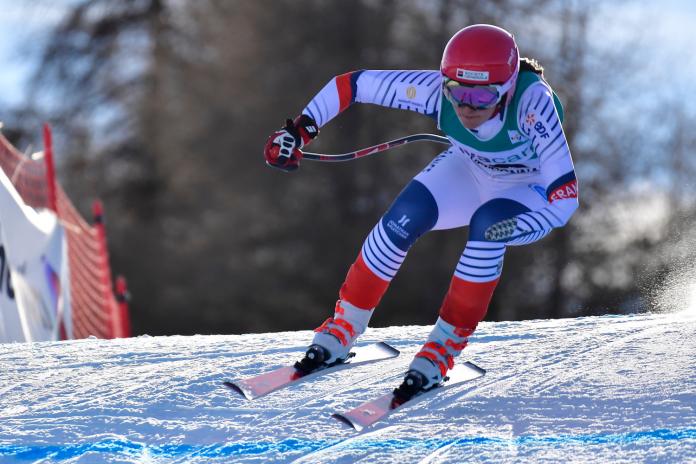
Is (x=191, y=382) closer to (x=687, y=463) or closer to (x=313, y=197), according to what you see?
(x=687, y=463)

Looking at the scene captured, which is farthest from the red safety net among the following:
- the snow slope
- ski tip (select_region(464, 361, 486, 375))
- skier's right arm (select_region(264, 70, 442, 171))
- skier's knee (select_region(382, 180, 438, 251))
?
ski tip (select_region(464, 361, 486, 375))

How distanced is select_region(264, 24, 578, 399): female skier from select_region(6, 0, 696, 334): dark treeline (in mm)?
10265

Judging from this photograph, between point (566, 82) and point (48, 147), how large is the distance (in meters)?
9.50

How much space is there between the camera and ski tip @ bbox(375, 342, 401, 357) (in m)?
4.77

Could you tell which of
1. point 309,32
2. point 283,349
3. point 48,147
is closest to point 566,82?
point 309,32

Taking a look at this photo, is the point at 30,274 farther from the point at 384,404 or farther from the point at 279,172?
the point at 279,172

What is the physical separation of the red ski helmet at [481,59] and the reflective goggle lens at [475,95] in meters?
0.02

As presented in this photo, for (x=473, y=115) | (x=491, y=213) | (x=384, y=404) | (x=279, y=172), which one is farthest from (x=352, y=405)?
(x=279, y=172)

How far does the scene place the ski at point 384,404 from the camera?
11.9ft

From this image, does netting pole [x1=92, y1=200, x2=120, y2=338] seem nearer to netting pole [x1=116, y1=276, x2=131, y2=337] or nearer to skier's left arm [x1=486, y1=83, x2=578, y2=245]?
netting pole [x1=116, y1=276, x2=131, y2=337]

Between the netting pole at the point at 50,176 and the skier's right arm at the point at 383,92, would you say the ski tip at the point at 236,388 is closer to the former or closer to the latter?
the skier's right arm at the point at 383,92

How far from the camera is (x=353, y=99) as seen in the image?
4449mm

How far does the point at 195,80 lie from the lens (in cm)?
2052

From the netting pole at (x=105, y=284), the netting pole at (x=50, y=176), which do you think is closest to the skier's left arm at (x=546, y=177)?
the netting pole at (x=50, y=176)
